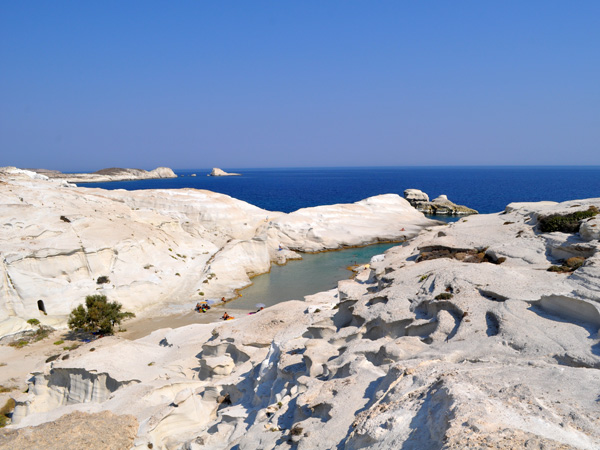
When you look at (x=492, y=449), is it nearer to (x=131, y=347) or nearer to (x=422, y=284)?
(x=422, y=284)

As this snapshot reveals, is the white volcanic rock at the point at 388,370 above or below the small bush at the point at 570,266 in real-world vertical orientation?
below

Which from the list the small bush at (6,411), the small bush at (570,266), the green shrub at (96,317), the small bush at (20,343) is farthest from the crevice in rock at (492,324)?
the small bush at (20,343)

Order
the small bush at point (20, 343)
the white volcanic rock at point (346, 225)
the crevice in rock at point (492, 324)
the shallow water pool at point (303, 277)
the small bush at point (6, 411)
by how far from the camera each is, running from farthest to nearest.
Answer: the white volcanic rock at point (346, 225) → the shallow water pool at point (303, 277) → the small bush at point (20, 343) → the small bush at point (6, 411) → the crevice in rock at point (492, 324)

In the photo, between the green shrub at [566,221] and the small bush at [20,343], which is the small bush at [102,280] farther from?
the green shrub at [566,221]

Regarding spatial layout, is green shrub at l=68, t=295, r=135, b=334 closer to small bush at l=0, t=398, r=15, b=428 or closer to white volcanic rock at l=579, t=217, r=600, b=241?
small bush at l=0, t=398, r=15, b=428

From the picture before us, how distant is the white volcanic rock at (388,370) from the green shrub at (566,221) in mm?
2698

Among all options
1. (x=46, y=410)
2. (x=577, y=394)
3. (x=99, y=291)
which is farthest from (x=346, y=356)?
(x=99, y=291)

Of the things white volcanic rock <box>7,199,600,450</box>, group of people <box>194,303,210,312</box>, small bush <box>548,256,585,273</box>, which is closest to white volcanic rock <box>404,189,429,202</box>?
white volcanic rock <box>7,199,600,450</box>

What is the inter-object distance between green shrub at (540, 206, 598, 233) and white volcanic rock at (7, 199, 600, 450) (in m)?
2.70

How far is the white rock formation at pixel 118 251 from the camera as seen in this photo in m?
34.3

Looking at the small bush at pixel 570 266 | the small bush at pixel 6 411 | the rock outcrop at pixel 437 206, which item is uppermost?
the small bush at pixel 570 266

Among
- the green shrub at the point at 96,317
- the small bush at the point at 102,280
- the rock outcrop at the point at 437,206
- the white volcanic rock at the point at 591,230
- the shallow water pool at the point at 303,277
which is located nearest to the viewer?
the white volcanic rock at the point at 591,230

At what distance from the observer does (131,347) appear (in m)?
25.7

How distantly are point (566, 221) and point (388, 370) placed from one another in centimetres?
A: 2545
